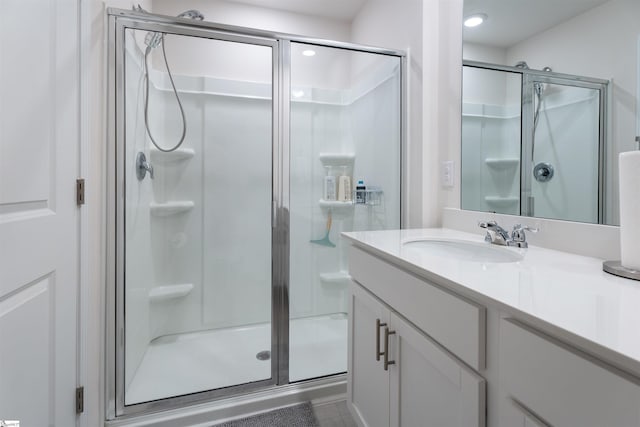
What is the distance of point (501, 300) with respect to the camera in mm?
545

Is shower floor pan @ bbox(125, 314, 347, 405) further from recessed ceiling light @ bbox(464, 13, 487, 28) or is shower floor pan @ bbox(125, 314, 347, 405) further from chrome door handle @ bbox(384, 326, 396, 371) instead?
recessed ceiling light @ bbox(464, 13, 487, 28)

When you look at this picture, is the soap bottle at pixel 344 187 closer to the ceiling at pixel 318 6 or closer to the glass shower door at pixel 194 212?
the glass shower door at pixel 194 212

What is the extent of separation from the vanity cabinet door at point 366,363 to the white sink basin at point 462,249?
0.26 m

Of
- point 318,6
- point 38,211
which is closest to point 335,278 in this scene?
point 38,211

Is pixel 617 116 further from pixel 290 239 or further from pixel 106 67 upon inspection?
pixel 106 67

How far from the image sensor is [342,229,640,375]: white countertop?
0.41 m

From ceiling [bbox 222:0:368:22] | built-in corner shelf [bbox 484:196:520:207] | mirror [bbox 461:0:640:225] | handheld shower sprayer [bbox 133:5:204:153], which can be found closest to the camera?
mirror [bbox 461:0:640:225]

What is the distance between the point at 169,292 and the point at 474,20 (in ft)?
6.81

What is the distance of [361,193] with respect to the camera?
6.64 ft

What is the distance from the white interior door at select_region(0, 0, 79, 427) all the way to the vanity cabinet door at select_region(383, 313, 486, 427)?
101 cm

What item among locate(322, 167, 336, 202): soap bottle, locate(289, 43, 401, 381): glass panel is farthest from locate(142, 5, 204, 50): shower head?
locate(322, 167, 336, 202): soap bottle

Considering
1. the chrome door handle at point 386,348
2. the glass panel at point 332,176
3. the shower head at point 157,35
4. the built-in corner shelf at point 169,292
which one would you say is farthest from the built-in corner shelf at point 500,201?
the built-in corner shelf at point 169,292

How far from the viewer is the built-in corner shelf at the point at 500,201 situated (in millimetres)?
1229

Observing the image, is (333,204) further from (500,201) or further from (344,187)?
(500,201)
